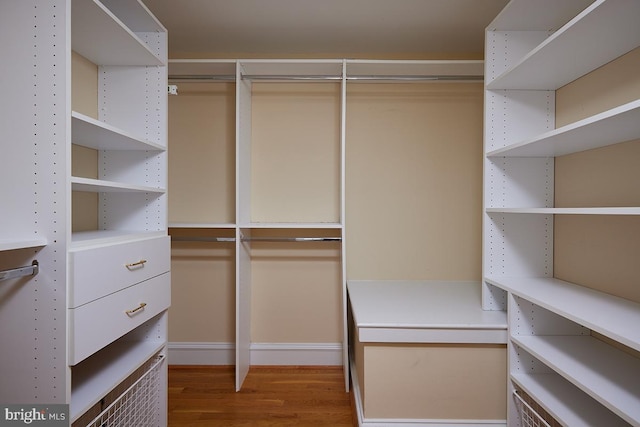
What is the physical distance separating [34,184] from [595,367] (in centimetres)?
202

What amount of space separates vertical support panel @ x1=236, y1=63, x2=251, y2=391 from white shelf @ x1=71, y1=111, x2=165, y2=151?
23.1 inches

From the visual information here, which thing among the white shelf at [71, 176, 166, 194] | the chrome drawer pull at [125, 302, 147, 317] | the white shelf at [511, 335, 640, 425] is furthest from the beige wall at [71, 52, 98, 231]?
the white shelf at [511, 335, 640, 425]

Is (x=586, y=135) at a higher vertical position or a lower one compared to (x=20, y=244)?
higher

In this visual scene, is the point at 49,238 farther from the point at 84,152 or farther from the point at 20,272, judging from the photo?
the point at 84,152

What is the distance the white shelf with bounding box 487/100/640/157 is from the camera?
1023 mm

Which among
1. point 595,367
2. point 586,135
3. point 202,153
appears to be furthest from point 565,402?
point 202,153

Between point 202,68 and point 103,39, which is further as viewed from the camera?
point 202,68

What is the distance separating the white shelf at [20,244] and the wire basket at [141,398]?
873 millimetres

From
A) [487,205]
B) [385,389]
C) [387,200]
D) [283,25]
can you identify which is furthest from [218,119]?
[385,389]

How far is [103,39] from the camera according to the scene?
4.88ft

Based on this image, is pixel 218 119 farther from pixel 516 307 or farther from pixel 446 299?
pixel 516 307

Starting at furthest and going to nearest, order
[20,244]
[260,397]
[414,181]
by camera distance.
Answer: [414,181] → [260,397] → [20,244]

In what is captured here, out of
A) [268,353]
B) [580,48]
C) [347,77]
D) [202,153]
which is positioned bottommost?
[268,353]

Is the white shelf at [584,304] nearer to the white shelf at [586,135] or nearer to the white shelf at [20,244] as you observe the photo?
the white shelf at [586,135]
